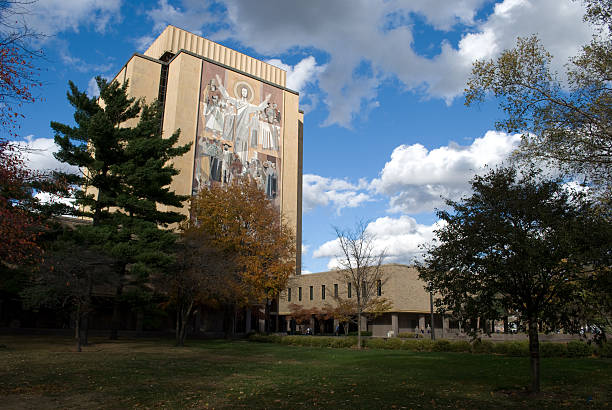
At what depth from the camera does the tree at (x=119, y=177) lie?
28.2 metres

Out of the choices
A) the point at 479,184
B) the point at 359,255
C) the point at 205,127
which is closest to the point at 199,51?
the point at 205,127

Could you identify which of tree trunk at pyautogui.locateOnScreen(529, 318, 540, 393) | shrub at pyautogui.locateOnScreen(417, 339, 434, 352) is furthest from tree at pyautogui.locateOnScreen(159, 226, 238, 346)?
tree trunk at pyautogui.locateOnScreen(529, 318, 540, 393)

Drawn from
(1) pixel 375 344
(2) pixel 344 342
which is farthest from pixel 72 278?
(1) pixel 375 344

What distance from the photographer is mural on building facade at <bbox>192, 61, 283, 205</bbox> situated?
58.2m

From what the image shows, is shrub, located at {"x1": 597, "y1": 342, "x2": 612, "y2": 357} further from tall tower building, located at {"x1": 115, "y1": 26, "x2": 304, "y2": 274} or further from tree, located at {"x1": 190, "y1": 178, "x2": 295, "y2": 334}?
tall tower building, located at {"x1": 115, "y1": 26, "x2": 304, "y2": 274}

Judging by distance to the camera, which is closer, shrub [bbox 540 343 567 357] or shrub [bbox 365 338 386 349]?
shrub [bbox 540 343 567 357]

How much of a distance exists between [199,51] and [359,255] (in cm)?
4266

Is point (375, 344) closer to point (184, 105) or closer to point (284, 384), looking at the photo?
point (284, 384)

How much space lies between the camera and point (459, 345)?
2666 centimetres

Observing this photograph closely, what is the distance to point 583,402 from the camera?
10320 millimetres

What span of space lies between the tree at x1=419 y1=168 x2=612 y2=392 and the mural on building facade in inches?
1845

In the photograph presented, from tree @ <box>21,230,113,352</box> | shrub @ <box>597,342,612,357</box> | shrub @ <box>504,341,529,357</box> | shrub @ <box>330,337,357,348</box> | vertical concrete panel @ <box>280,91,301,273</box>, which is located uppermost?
vertical concrete panel @ <box>280,91,301,273</box>

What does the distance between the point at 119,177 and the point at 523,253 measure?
2683 centimetres

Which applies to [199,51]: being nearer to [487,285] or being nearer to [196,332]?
[196,332]
